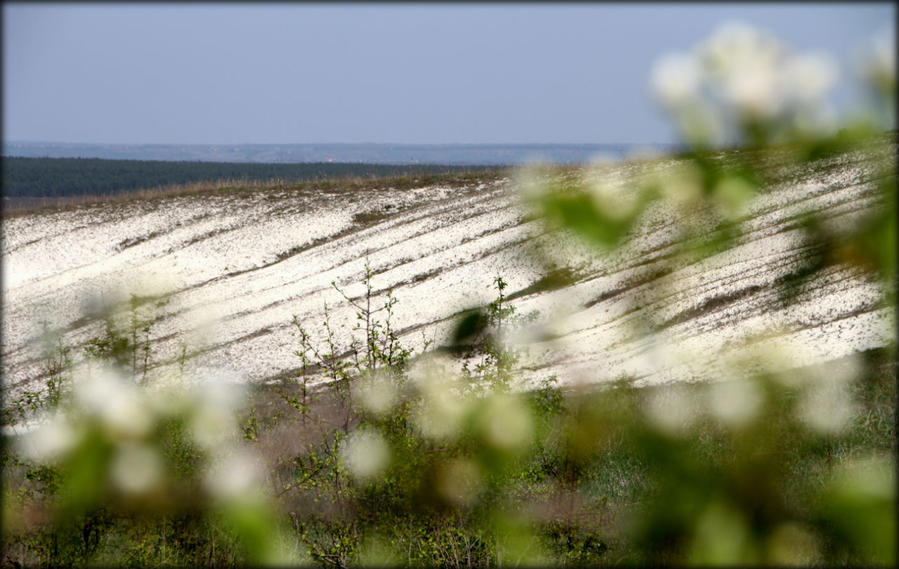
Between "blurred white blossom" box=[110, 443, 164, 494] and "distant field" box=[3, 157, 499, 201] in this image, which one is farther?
"distant field" box=[3, 157, 499, 201]

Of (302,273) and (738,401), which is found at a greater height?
(738,401)

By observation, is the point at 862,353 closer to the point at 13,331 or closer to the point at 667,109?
the point at 667,109

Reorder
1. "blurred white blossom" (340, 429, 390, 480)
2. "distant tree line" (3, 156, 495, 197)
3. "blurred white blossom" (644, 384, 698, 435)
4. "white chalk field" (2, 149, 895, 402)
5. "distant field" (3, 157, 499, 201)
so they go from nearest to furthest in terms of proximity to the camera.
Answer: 1. "blurred white blossom" (644, 384, 698, 435)
2. "blurred white blossom" (340, 429, 390, 480)
3. "white chalk field" (2, 149, 895, 402)
4. "distant field" (3, 157, 499, 201)
5. "distant tree line" (3, 156, 495, 197)

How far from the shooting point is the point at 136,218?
17.4m

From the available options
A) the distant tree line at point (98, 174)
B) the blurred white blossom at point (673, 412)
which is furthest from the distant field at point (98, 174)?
the blurred white blossom at point (673, 412)


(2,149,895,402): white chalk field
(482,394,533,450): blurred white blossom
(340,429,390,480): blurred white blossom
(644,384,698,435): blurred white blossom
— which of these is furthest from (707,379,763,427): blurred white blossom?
(2,149,895,402): white chalk field

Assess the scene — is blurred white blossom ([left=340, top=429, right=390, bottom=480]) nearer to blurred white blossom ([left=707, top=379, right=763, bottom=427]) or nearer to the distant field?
blurred white blossom ([left=707, top=379, right=763, bottom=427])

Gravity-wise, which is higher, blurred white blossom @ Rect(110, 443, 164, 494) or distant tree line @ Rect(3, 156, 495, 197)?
distant tree line @ Rect(3, 156, 495, 197)

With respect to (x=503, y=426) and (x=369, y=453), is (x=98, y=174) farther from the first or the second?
(x=503, y=426)

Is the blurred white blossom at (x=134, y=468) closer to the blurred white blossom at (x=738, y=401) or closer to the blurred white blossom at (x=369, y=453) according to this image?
the blurred white blossom at (x=738, y=401)

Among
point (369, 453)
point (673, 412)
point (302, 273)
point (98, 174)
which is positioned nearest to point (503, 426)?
point (673, 412)

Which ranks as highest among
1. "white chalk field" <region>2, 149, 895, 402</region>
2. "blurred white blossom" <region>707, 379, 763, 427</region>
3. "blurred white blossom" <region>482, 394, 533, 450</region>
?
"blurred white blossom" <region>707, 379, 763, 427</region>

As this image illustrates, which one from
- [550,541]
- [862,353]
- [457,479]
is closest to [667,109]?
[457,479]

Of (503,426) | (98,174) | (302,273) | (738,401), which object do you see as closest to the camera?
(738,401)
